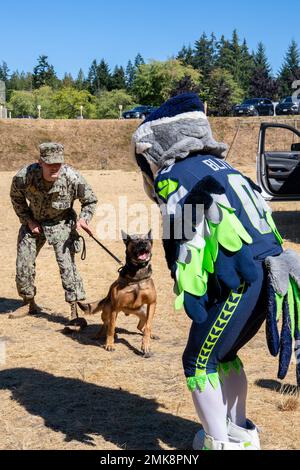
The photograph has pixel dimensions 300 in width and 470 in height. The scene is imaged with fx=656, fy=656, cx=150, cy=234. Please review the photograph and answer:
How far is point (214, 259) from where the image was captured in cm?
303

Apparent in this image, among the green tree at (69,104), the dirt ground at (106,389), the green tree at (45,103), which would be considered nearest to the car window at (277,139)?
the dirt ground at (106,389)

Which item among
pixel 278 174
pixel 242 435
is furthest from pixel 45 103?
pixel 242 435

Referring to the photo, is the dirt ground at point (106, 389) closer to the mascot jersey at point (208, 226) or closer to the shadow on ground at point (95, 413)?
the shadow on ground at point (95, 413)

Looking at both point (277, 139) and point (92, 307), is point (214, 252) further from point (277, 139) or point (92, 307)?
point (277, 139)

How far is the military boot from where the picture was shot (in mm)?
6574

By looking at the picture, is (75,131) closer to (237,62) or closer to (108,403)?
(108,403)

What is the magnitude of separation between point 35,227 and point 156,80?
160 feet

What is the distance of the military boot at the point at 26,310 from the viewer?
6574 mm

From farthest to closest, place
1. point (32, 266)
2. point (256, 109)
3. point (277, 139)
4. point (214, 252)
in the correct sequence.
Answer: point (256, 109) < point (277, 139) < point (32, 266) < point (214, 252)

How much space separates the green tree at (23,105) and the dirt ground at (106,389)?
168 ft

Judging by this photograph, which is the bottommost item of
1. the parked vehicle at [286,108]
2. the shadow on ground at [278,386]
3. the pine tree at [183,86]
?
the shadow on ground at [278,386]

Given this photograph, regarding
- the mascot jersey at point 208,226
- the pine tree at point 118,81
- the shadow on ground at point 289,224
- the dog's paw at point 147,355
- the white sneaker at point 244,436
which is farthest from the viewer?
the pine tree at point 118,81

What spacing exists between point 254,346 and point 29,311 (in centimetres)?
240

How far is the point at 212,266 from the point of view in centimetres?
302
